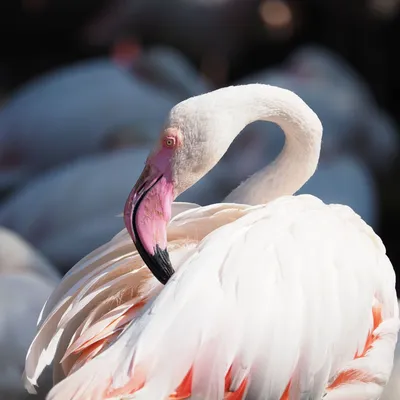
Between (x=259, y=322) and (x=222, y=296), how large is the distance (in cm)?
9

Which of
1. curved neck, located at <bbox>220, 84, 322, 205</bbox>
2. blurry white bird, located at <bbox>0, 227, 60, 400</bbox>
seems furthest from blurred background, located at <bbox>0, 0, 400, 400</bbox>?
curved neck, located at <bbox>220, 84, 322, 205</bbox>

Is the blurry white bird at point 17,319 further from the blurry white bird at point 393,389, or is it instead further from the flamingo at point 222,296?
the blurry white bird at point 393,389

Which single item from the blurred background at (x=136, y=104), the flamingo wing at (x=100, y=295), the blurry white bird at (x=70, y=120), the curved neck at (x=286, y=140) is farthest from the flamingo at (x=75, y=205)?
the flamingo wing at (x=100, y=295)

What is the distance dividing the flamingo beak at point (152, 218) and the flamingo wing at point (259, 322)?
5 centimetres

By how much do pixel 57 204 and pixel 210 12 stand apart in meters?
3.51

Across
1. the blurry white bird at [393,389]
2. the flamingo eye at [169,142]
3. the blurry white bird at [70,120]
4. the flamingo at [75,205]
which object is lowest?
the blurry white bird at [393,389]

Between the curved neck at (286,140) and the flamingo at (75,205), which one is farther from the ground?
the curved neck at (286,140)

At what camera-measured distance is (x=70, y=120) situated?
518 centimetres

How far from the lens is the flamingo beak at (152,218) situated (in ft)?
7.89

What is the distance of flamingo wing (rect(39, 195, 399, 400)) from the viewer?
7.30ft

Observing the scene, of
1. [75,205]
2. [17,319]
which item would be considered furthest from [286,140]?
[75,205]

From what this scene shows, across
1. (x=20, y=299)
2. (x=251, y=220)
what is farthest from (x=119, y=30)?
(x=251, y=220)

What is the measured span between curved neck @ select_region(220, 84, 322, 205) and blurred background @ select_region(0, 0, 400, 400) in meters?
0.85

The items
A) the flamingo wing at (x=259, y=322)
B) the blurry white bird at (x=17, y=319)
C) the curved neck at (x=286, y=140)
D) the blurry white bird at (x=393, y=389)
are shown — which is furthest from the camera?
the blurry white bird at (x=17, y=319)
